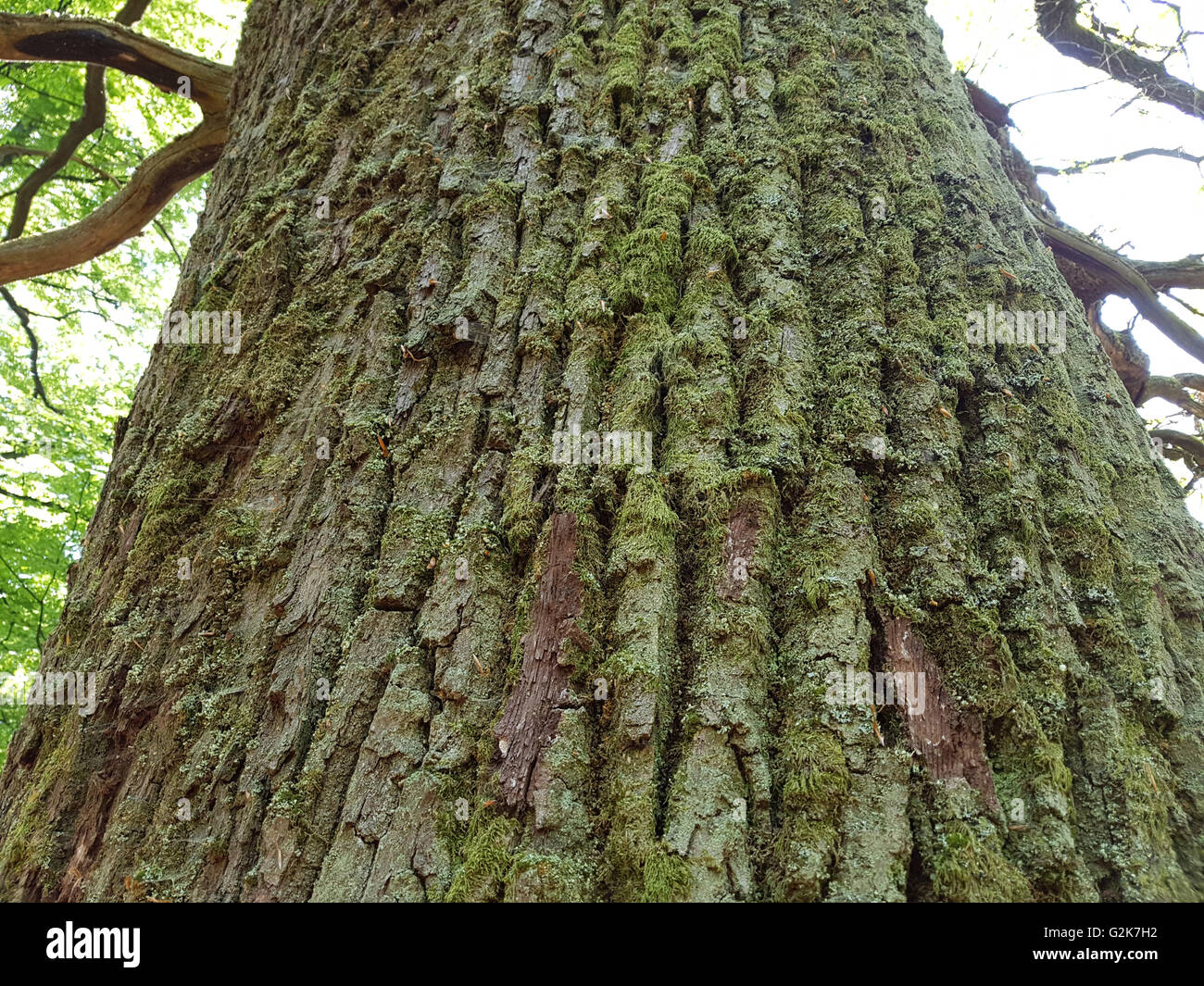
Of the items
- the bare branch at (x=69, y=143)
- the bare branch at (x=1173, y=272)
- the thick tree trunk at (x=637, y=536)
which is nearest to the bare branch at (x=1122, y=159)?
the bare branch at (x=1173, y=272)

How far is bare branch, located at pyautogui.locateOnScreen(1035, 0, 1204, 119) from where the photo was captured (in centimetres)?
556

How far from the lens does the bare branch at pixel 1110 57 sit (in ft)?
18.2

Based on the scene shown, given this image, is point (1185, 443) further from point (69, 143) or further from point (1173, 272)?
point (69, 143)

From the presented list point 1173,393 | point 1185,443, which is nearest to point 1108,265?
point 1173,393

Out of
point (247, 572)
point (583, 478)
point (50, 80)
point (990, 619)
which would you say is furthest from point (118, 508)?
point (50, 80)

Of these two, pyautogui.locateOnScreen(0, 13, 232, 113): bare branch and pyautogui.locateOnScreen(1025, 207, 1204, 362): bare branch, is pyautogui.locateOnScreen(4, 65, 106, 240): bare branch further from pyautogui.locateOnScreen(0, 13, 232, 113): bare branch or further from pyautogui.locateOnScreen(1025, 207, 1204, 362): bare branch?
pyautogui.locateOnScreen(1025, 207, 1204, 362): bare branch

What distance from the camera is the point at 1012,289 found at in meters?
2.28

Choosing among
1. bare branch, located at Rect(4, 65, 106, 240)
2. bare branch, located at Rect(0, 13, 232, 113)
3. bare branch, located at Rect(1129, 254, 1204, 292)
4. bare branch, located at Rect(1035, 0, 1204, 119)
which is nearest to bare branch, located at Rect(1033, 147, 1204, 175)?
bare branch, located at Rect(1035, 0, 1204, 119)

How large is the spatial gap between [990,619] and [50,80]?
353 inches

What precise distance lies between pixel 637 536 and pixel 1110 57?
6.46 metres

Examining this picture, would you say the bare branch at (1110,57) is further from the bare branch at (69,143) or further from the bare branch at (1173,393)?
the bare branch at (69,143)

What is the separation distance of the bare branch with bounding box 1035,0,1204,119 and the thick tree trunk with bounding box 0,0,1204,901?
4.12 meters

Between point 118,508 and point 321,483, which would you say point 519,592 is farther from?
point 118,508

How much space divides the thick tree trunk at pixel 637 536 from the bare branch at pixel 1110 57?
4.12m
